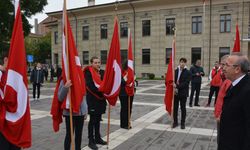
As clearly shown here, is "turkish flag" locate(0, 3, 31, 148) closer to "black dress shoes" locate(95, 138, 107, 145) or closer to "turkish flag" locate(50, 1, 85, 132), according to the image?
"turkish flag" locate(50, 1, 85, 132)

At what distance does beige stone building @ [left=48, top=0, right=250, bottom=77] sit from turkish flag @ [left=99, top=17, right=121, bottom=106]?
23817mm

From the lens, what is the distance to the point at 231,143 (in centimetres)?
304

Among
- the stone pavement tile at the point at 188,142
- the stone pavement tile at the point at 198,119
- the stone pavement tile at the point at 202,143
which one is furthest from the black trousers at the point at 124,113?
the stone pavement tile at the point at 202,143

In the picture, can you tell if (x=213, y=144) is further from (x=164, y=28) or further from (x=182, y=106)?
(x=164, y=28)

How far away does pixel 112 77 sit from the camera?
630 centimetres

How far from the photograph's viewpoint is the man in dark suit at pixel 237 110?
2890 mm

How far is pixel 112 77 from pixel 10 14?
21.3m

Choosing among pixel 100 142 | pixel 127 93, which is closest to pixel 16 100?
pixel 100 142

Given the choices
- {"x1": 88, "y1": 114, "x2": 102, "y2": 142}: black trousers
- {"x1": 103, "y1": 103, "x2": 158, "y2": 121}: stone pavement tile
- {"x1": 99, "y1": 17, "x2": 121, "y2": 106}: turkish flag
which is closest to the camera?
{"x1": 88, "y1": 114, "x2": 102, "y2": 142}: black trousers

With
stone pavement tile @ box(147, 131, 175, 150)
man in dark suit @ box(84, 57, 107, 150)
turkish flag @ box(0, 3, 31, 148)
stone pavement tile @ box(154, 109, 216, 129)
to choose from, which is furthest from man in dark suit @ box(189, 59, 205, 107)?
turkish flag @ box(0, 3, 31, 148)

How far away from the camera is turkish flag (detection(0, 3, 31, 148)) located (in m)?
3.49

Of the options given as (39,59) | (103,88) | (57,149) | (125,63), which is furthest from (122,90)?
(39,59)

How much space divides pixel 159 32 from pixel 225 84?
2932 cm

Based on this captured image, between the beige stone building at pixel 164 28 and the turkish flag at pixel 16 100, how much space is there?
26.9 metres
